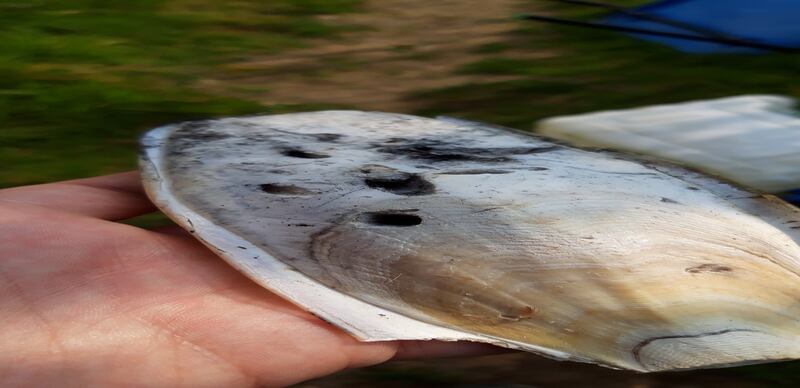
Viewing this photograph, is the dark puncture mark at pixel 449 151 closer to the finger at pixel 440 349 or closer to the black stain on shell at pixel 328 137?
the black stain on shell at pixel 328 137

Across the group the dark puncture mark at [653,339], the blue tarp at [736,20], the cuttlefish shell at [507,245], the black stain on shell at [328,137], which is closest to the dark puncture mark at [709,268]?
the cuttlefish shell at [507,245]

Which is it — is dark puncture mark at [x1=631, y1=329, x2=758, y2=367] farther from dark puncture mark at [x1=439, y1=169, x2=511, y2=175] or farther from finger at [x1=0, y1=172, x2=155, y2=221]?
finger at [x1=0, y1=172, x2=155, y2=221]

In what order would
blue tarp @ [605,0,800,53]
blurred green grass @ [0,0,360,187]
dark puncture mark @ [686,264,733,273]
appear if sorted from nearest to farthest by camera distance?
dark puncture mark @ [686,264,733,273], blurred green grass @ [0,0,360,187], blue tarp @ [605,0,800,53]

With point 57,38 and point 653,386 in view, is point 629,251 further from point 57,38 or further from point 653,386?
point 57,38

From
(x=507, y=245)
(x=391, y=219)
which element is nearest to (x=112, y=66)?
(x=391, y=219)

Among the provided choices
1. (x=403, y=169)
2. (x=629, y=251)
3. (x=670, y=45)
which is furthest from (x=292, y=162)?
(x=670, y=45)

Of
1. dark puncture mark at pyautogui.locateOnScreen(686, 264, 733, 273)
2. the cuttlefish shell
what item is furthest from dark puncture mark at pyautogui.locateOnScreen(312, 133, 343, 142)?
dark puncture mark at pyautogui.locateOnScreen(686, 264, 733, 273)

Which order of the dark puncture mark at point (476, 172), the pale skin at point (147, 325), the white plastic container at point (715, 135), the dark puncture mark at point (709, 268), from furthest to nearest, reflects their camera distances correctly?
the white plastic container at point (715, 135) < the dark puncture mark at point (476, 172) < the dark puncture mark at point (709, 268) < the pale skin at point (147, 325)

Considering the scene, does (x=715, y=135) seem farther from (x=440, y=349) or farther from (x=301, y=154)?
(x=440, y=349)
